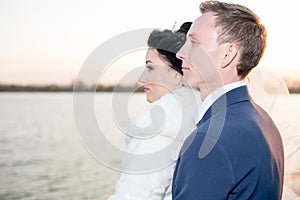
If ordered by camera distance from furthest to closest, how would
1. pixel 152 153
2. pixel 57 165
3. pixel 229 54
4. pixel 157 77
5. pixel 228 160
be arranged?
1. pixel 57 165
2. pixel 157 77
3. pixel 152 153
4. pixel 229 54
5. pixel 228 160

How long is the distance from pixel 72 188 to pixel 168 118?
13699 millimetres

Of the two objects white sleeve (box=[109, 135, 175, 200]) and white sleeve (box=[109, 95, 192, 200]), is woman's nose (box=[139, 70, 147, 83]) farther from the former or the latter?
white sleeve (box=[109, 135, 175, 200])

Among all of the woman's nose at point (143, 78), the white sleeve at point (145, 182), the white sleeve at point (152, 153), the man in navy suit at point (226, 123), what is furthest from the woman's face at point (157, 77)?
the man in navy suit at point (226, 123)

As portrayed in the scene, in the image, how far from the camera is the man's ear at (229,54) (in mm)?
1565

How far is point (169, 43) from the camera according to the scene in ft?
6.98

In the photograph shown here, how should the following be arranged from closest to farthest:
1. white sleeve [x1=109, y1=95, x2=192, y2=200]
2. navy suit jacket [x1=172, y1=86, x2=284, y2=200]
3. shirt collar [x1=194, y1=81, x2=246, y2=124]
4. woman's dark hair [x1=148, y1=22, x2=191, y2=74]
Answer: navy suit jacket [x1=172, y1=86, x2=284, y2=200] < shirt collar [x1=194, y1=81, x2=246, y2=124] < white sleeve [x1=109, y1=95, x2=192, y2=200] < woman's dark hair [x1=148, y1=22, x2=191, y2=74]

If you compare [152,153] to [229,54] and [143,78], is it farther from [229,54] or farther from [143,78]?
[229,54]

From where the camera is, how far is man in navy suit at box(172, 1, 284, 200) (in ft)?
4.61

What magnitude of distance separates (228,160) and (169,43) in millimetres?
816

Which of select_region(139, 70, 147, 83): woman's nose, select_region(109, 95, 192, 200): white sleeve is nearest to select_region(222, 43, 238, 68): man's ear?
select_region(109, 95, 192, 200): white sleeve

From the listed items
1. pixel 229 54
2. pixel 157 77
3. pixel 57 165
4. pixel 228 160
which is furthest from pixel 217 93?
pixel 57 165

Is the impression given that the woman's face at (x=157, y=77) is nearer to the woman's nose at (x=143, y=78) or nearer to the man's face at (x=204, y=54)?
the woman's nose at (x=143, y=78)

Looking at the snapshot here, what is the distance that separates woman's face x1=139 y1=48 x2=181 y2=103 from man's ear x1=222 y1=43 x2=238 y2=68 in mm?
517

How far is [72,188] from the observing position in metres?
15.3
